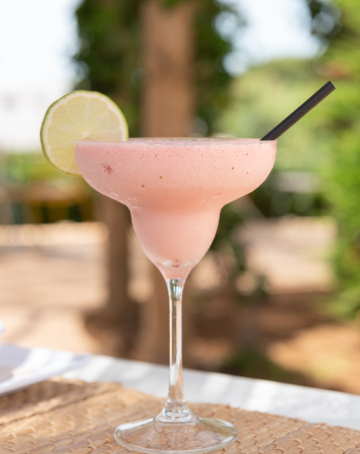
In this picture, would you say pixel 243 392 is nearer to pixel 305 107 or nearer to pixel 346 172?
pixel 305 107

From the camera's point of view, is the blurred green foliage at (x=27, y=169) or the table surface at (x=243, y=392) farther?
the blurred green foliage at (x=27, y=169)

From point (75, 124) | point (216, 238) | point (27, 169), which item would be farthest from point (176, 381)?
point (27, 169)

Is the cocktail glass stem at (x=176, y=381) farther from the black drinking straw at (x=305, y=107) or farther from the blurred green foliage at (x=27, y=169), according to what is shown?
the blurred green foliage at (x=27, y=169)

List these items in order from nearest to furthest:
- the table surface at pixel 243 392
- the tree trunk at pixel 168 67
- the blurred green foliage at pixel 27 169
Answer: the table surface at pixel 243 392 < the tree trunk at pixel 168 67 < the blurred green foliage at pixel 27 169

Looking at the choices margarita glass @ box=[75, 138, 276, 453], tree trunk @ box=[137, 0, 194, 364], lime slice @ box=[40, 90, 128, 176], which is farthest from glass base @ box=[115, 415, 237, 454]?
tree trunk @ box=[137, 0, 194, 364]

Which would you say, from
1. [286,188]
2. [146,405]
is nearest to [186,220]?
[146,405]

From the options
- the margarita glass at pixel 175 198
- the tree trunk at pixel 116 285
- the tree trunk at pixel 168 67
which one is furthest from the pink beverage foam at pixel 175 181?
the tree trunk at pixel 116 285

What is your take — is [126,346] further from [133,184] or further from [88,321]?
[133,184]
